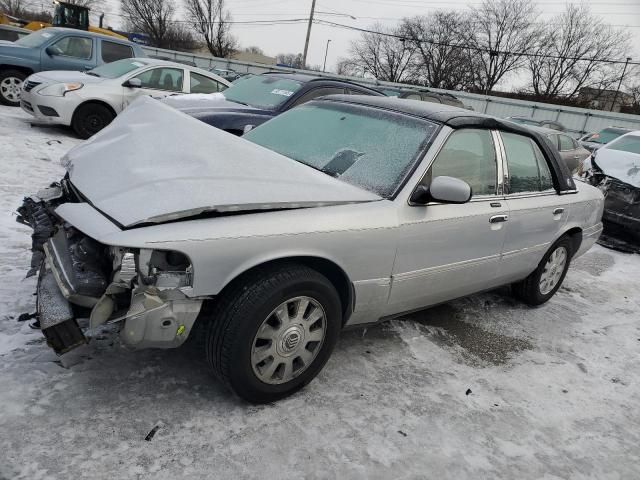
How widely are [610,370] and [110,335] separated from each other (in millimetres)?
3444

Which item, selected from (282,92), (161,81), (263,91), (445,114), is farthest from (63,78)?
(445,114)

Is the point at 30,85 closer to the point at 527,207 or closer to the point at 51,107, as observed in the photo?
the point at 51,107

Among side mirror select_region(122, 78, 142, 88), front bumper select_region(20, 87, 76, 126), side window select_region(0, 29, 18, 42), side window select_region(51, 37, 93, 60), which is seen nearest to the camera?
front bumper select_region(20, 87, 76, 126)

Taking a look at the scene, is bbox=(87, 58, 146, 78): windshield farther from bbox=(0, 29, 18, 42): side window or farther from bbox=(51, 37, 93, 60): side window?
bbox=(0, 29, 18, 42): side window

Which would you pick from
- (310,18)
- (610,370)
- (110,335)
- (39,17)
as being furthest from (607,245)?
(39,17)

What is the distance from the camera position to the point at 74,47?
33.2 ft

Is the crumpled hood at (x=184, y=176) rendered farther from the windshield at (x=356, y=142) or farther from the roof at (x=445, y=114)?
the roof at (x=445, y=114)

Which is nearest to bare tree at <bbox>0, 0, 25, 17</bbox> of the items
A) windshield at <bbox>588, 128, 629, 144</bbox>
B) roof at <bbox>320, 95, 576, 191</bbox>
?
windshield at <bbox>588, 128, 629, 144</bbox>

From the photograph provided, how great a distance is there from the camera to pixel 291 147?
3371 mm

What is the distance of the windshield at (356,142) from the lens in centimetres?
300

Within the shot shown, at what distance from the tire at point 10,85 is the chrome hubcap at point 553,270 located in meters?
10.1

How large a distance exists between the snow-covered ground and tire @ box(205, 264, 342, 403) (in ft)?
0.53

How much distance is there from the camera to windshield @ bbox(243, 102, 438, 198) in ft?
9.86

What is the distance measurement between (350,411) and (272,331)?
64 centimetres
